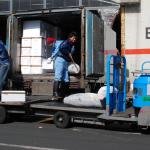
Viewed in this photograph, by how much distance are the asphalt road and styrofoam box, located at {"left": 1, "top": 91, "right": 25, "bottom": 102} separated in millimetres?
529

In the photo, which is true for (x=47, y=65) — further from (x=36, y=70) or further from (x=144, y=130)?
(x=144, y=130)

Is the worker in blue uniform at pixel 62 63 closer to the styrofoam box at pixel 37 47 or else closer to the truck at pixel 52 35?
the truck at pixel 52 35

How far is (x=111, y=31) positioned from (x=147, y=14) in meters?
1.11

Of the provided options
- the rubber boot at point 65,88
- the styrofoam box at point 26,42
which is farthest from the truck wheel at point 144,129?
the styrofoam box at point 26,42

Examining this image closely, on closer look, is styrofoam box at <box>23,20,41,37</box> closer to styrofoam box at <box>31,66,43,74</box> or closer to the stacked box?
the stacked box

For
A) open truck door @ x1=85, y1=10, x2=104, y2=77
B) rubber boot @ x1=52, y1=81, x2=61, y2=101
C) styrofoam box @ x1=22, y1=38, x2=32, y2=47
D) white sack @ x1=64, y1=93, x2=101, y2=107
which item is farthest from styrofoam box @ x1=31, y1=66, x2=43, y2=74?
white sack @ x1=64, y1=93, x2=101, y2=107

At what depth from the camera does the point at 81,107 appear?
10.2m

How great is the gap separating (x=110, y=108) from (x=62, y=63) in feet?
7.99

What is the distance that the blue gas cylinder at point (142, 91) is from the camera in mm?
9570

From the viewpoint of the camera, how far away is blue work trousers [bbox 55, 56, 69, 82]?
1171cm

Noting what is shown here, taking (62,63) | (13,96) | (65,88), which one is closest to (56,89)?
(65,88)

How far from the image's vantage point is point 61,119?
1024cm

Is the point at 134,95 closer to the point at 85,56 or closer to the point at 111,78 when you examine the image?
the point at 111,78

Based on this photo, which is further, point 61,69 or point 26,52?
point 26,52
